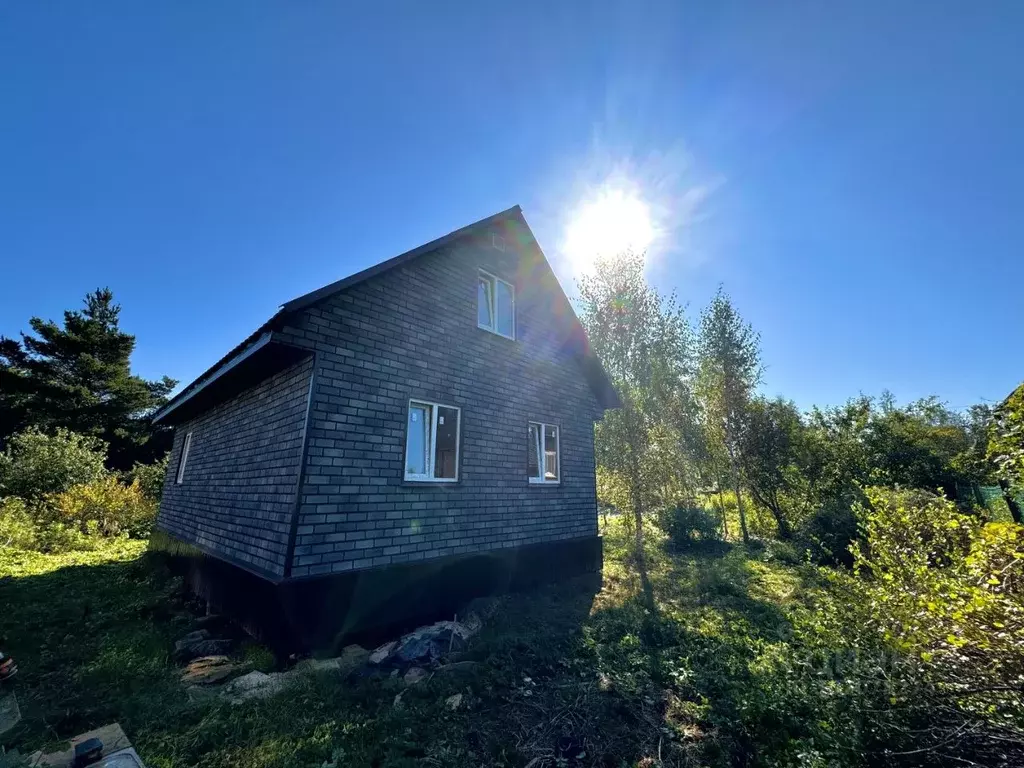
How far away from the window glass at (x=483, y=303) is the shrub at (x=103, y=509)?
1571cm

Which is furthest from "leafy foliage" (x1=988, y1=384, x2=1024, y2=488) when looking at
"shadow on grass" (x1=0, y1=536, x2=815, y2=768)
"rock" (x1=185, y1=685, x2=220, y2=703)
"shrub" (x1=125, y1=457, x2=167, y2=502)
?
"shrub" (x1=125, y1=457, x2=167, y2=502)

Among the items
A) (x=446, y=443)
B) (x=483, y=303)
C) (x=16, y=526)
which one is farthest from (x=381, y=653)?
(x=16, y=526)

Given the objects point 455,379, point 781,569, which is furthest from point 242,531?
point 781,569

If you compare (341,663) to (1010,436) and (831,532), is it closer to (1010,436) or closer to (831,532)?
(1010,436)

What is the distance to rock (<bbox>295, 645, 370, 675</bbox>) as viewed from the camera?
5098 mm

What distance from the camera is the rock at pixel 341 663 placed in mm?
5098

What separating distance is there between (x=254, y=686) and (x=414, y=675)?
1.79 m

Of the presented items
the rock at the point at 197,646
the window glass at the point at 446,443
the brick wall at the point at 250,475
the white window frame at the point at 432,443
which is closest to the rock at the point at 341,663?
the brick wall at the point at 250,475

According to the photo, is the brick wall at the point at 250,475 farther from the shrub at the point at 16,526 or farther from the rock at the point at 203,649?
the shrub at the point at 16,526

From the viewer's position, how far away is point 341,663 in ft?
17.5

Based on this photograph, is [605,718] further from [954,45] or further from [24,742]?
[954,45]

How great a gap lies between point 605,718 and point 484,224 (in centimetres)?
848

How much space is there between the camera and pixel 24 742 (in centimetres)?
361

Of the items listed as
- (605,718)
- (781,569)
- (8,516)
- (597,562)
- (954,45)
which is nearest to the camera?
(605,718)
